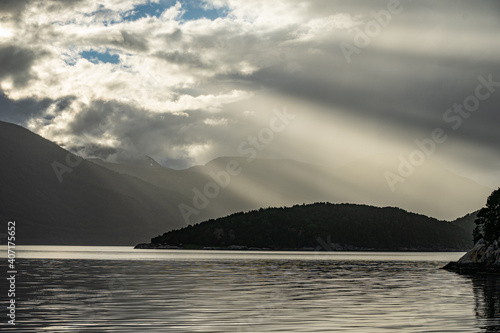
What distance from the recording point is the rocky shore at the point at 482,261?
5600 inches

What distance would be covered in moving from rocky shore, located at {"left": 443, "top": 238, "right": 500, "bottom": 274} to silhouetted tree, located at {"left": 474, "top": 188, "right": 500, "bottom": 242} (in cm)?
230

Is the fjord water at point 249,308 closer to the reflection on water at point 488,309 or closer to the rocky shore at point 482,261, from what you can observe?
the reflection on water at point 488,309

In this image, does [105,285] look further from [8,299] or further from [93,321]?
[93,321]

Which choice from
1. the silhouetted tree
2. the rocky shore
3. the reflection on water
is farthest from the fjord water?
the silhouetted tree

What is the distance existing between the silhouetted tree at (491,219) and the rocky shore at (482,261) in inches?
90.4


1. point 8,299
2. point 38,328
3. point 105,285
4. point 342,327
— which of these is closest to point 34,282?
point 105,285

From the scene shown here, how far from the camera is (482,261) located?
14988 cm

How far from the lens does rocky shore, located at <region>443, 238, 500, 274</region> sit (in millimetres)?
142250

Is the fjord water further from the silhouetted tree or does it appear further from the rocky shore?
the silhouetted tree

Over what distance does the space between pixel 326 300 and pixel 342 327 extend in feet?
66.8

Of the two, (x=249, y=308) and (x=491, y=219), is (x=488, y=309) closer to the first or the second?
(x=249, y=308)

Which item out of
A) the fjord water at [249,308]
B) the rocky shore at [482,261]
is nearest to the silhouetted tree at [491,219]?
the rocky shore at [482,261]

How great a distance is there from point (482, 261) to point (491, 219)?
1500 cm

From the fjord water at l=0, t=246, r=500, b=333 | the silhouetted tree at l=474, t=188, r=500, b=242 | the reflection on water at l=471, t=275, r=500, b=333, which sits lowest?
A: the reflection on water at l=471, t=275, r=500, b=333
